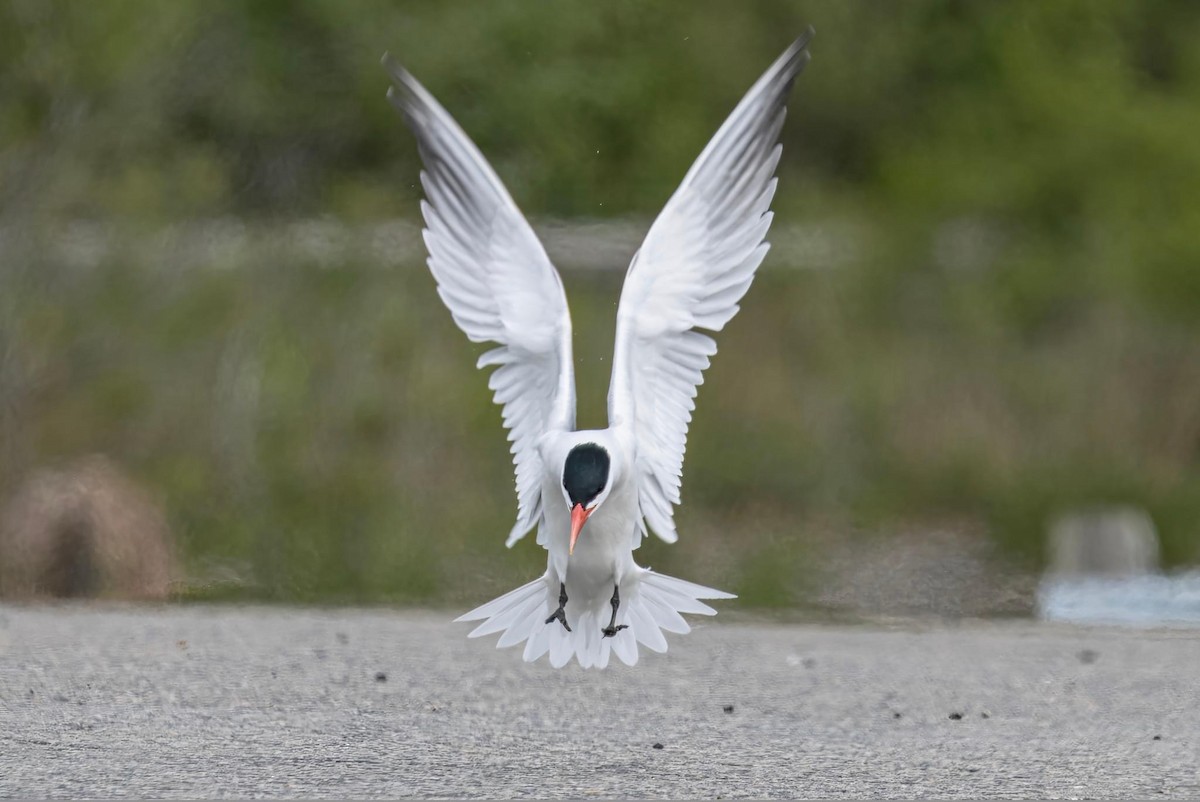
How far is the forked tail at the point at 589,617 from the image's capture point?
6.15 metres

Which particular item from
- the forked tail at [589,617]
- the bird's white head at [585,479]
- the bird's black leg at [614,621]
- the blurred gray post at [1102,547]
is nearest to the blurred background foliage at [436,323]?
the blurred gray post at [1102,547]

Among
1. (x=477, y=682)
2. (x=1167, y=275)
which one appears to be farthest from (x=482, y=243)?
(x=1167, y=275)

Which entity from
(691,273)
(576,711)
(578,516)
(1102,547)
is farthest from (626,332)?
(1102,547)

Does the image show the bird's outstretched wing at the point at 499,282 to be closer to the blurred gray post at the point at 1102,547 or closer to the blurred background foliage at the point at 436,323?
the blurred background foliage at the point at 436,323

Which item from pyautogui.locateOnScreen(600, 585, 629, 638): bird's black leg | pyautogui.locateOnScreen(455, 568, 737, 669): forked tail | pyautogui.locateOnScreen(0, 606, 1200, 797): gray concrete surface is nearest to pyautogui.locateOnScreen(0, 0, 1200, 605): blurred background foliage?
pyautogui.locateOnScreen(0, 606, 1200, 797): gray concrete surface

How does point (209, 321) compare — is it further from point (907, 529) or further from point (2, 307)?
point (907, 529)

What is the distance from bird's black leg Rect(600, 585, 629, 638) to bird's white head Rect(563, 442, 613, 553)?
610 millimetres

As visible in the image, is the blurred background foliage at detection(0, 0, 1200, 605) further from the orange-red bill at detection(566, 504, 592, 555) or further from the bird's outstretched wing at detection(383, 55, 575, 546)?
the orange-red bill at detection(566, 504, 592, 555)

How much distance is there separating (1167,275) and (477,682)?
286 inches

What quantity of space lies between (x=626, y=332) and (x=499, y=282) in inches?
20.2

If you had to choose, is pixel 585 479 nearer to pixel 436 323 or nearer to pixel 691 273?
pixel 691 273

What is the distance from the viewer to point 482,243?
635 cm

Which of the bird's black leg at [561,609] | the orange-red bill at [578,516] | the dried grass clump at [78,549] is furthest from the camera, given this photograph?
the dried grass clump at [78,549]

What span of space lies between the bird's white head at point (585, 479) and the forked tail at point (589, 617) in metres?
0.64
